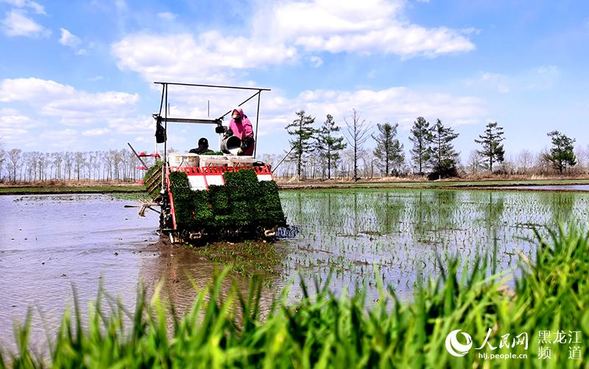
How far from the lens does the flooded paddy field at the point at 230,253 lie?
7574 millimetres

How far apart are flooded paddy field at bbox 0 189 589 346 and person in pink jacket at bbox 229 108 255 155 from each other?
2.70 m

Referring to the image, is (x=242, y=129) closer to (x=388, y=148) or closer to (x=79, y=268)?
(x=79, y=268)

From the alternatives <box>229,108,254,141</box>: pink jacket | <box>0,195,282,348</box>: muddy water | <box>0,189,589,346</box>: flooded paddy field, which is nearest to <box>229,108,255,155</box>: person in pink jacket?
<box>229,108,254,141</box>: pink jacket

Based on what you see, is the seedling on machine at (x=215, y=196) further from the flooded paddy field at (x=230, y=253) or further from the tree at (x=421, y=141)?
the tree at (x=421, y=141)

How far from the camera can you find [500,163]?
81.2 metres

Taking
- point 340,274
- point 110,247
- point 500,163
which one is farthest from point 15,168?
point 340,274

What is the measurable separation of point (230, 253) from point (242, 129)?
4235mm

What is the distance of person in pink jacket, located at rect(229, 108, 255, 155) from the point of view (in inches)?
548

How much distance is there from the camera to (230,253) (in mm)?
10898

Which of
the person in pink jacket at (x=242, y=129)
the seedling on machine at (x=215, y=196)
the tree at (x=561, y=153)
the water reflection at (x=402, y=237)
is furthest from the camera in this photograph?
the tree at (x=561, y=153)

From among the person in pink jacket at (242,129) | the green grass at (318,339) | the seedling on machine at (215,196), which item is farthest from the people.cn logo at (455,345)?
the person in pink jacket at (242,129)

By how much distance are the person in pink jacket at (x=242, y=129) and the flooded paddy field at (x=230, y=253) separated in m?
2.70

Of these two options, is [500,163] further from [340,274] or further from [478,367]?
[478,367]

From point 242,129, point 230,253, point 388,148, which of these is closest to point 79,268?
point 230,253
